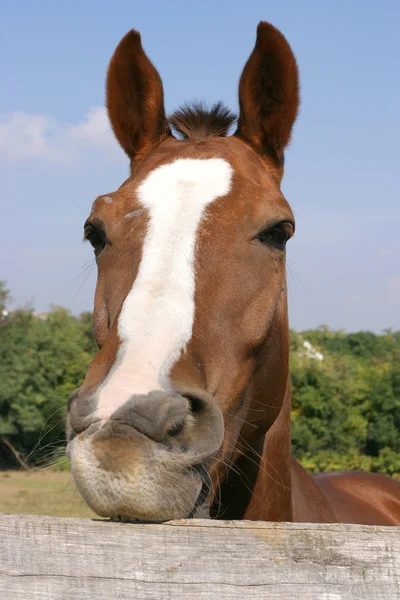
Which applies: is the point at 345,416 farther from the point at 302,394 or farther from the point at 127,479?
the point at 127,479

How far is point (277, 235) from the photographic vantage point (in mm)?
3119

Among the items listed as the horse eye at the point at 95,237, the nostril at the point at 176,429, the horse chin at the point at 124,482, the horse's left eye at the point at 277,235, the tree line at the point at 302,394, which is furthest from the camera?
the tree line at the point at 302,394

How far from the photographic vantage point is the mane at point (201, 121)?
3709 mm

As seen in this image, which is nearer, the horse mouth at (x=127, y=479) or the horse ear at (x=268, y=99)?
the horse mouth at (x=127, y=479)

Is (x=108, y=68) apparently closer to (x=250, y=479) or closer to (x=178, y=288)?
(x=178, y=288)

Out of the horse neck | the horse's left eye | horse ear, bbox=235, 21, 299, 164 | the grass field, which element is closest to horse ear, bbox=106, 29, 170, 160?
horse ear, bbox=235, 21, 299, 164

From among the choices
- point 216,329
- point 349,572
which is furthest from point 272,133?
point 349,572

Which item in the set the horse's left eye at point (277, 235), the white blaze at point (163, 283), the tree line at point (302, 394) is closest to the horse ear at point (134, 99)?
the white blaze at point (163, 283)

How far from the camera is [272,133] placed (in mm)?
3688

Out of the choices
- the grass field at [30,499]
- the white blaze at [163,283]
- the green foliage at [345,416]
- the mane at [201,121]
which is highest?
the mane at [201,121]

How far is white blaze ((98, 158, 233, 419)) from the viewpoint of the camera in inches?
85.5

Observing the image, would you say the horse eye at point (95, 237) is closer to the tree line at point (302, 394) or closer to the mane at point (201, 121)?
the mane at point (201, 121)

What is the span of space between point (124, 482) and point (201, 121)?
2.41 meters

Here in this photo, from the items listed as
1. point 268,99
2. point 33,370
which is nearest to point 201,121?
point 268,99
